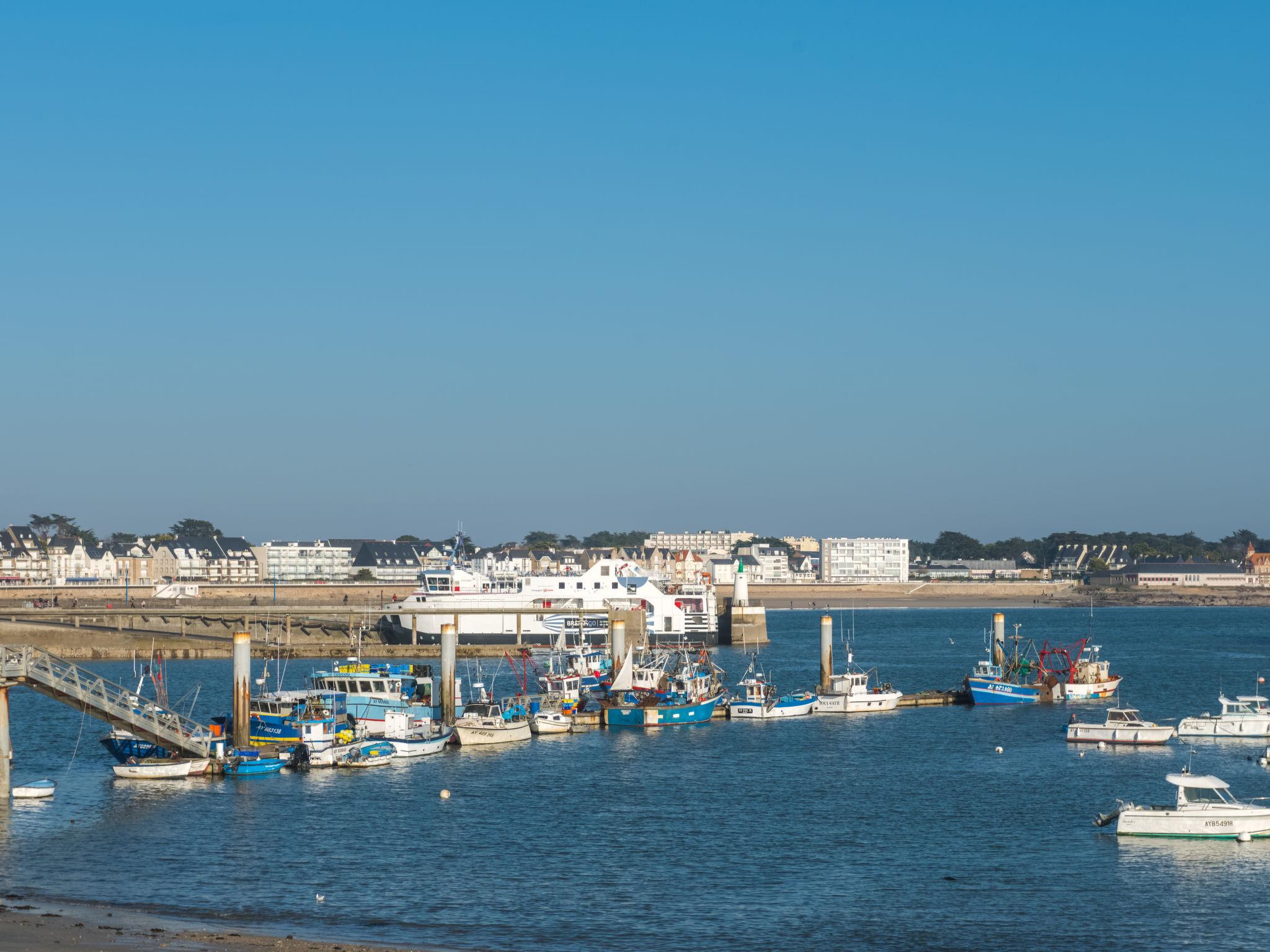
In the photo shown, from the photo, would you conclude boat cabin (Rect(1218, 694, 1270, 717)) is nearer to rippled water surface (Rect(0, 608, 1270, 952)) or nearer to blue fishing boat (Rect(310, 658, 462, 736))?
rippled water surface (Rect(0, 608, 1270, 952))

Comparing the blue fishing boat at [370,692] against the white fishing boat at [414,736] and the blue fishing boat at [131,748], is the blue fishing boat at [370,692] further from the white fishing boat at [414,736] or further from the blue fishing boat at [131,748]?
the blue fishing boat at [131,748]

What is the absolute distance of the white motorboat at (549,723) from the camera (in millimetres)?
65000

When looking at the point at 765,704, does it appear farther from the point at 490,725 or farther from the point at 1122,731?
the point at 1122,731

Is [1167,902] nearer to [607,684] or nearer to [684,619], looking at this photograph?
[607,684]

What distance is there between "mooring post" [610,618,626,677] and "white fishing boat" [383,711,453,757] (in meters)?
14.3

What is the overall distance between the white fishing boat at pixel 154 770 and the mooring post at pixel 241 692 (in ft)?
7.85

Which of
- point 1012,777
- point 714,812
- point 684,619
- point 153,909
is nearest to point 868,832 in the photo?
point 714,812

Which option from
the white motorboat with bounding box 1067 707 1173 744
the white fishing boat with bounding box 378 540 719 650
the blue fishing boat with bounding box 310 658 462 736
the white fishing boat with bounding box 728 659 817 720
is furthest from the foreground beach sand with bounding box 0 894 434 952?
the white fishing boat with bounding box 378 540 719 650

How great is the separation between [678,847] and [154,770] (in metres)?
19.9

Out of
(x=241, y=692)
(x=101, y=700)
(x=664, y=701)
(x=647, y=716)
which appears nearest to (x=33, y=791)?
(x=101, y=700)

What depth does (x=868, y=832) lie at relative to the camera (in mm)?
43125

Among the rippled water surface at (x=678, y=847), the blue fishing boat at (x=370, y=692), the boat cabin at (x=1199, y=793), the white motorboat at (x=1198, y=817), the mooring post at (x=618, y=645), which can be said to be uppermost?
the mooring post at (x=618, y=645)

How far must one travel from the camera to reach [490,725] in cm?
6134

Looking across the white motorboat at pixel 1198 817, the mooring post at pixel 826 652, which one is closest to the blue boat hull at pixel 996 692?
the mooring post at pixel 826 652
